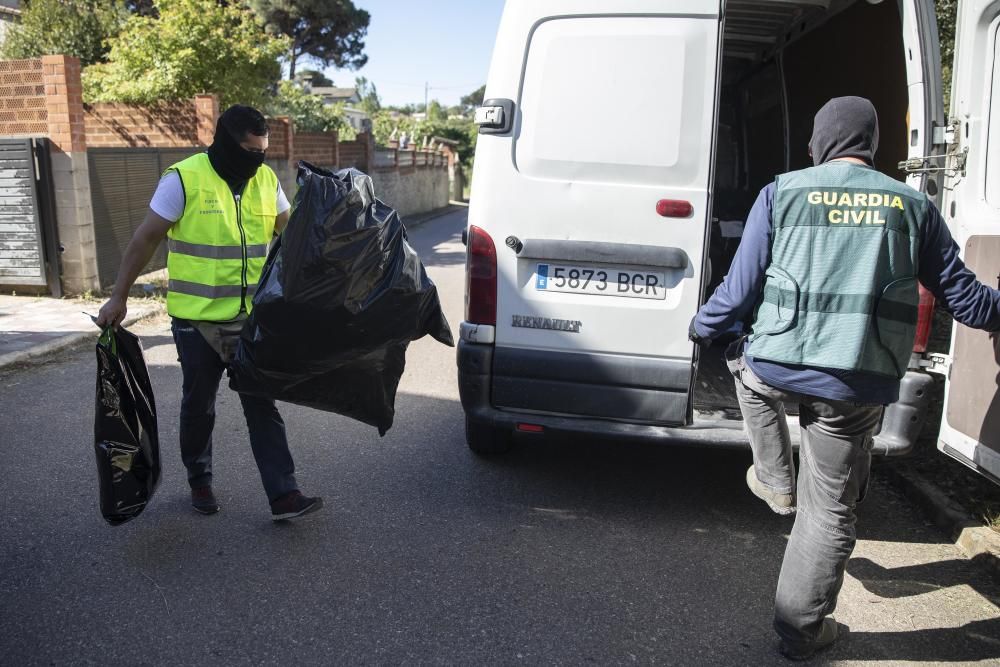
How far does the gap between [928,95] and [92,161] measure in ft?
27.7

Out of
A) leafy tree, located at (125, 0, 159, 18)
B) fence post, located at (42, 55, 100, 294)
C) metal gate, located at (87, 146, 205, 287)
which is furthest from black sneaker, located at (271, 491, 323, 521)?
leafy tree, located at (125, 0, 159, 18)

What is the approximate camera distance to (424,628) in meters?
2.95

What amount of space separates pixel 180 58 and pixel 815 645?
13.0 metres

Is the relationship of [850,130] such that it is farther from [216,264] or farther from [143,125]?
[143,125]

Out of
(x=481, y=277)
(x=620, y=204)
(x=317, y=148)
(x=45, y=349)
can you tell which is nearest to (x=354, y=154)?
(x=317, y=148)

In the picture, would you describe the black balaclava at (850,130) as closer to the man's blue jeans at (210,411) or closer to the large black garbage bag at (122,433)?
the man's blue jeans at (210,411)

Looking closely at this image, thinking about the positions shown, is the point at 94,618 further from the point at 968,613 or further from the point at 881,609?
the point at 968,613

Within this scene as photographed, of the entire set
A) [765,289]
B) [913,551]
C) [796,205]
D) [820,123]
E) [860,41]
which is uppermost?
[860,41]

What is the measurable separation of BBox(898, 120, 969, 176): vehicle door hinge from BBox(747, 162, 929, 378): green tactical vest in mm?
966

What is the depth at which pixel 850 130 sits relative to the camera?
2.67 meters

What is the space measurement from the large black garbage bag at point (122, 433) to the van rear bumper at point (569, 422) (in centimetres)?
139

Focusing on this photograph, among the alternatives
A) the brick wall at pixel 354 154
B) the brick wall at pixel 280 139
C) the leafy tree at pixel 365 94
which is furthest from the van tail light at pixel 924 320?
the leafy tree at pixel 365 94

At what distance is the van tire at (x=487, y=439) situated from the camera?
4512 millimetres

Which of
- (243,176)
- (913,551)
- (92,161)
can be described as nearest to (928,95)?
(913,551)
